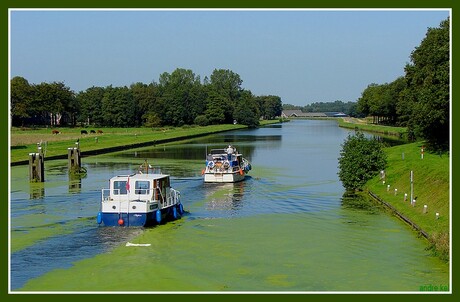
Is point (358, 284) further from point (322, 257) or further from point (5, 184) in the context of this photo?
point (5, 184)

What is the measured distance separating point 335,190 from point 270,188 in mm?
4763

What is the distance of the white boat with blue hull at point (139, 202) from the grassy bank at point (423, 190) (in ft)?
41.4

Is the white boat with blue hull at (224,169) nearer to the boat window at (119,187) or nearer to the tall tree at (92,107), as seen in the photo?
the boat window at (119,187)

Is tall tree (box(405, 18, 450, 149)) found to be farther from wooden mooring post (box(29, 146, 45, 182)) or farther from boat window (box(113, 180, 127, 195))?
wooden mooring post (box(29, 146, 45, 182))

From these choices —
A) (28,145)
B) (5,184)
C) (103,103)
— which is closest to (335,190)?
(5,184)

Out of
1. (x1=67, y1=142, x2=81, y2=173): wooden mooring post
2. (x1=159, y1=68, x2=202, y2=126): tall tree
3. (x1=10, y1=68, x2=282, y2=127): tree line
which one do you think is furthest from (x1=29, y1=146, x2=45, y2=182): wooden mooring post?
(x1=159, y1=68, x2=202, y2=126): tall tree

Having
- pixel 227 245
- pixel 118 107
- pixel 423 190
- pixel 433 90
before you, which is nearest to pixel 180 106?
pixel 118 107

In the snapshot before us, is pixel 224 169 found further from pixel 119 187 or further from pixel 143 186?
pixel 119 187

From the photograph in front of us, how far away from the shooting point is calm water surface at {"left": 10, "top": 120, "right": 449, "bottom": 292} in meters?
24.0

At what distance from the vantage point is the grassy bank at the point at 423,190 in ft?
96.3

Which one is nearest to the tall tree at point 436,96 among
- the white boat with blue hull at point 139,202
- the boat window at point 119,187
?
the white boat with blue hull at point 139,202

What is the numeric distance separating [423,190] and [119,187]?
54.9 feet

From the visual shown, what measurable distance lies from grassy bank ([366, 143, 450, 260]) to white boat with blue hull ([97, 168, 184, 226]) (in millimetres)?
12628

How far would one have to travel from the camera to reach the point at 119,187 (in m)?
35.6
